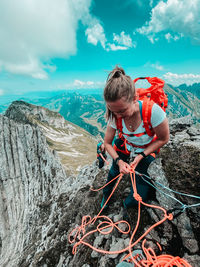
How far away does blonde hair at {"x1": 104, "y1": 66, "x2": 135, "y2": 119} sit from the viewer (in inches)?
143

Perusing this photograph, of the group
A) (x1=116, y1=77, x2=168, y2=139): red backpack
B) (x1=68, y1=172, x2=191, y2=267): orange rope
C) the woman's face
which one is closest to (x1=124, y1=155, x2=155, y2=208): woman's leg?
(x1=68, y1=172, x2=191, y2=267): orange rope

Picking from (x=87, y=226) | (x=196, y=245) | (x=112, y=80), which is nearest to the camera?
(x=112, y=80)

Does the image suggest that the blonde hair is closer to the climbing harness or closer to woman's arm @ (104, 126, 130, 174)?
the climbing harness

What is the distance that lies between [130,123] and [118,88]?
162cm

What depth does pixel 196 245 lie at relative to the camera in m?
4.18

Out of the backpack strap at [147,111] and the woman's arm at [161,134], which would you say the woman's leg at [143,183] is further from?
the backpack strap at [147,111]

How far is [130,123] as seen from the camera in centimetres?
484

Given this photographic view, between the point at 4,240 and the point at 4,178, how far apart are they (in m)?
16.9

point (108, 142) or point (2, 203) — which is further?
point (2, 203)

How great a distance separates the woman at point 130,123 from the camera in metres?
3.74

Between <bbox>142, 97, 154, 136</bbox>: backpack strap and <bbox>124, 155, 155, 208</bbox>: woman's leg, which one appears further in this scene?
<bbox>124, 155, 155, 208</bbox>: woman's leg

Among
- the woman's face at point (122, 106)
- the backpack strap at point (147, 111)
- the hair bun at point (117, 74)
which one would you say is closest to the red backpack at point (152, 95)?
the backpack strap at point (147, 111)

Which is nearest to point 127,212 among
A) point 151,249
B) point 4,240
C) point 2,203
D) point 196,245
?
point 151,249

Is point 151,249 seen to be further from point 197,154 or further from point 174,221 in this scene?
point 197,154
